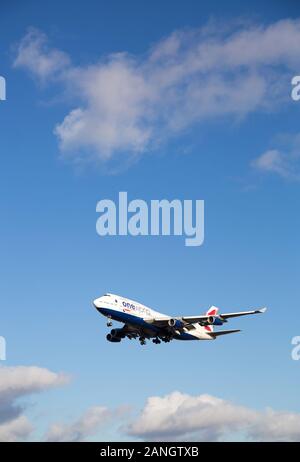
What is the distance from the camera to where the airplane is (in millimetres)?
109938

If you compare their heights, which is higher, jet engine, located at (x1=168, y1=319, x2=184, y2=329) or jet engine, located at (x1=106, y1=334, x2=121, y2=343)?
jet engine, located at (x1=168, y1=319, x2=184, y2=329)

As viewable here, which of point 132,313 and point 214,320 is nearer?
point 214,320

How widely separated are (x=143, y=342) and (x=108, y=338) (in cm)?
663

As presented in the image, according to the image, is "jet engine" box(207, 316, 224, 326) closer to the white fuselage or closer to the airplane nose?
the white fuselage

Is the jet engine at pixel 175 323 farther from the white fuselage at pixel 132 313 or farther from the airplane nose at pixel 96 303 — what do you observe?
the airplane nose at pixel 96 303

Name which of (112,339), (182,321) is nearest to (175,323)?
(182,321)

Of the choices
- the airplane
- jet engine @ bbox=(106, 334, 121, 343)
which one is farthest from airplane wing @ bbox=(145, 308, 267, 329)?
jet engine @ bbox=(106, 334, 121, 343)

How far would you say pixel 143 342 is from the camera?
384 feet

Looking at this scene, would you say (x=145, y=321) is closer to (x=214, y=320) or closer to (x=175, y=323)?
(x=175, y=323)

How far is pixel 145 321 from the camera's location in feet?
370

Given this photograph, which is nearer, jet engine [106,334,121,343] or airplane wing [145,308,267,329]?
airplane wing [145,308,267,329]

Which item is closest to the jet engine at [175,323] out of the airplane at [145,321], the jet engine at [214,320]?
the airplane at [145,321]
